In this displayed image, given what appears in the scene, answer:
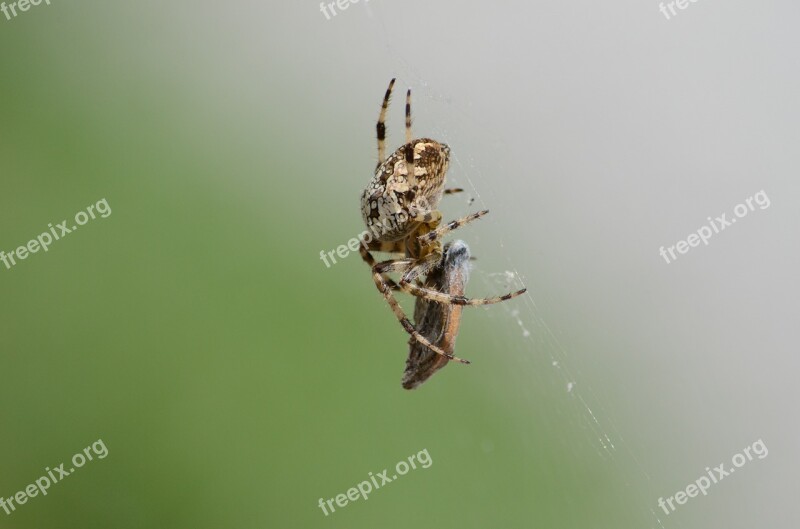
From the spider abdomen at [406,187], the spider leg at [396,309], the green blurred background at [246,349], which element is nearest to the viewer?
the spider abdomen at [406,187]

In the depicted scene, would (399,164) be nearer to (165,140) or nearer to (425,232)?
(425,232)

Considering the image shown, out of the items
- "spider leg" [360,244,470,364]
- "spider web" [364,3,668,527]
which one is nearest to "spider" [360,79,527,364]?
"spider leg" [360,244,470,364]

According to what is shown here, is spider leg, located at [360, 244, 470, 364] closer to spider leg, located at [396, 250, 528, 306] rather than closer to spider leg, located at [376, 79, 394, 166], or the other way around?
spider leg, located at [396, 250, 528, 306]

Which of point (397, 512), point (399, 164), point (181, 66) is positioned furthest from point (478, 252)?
point (181, 66)

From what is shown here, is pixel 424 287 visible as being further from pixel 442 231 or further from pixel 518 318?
pixel 518 318

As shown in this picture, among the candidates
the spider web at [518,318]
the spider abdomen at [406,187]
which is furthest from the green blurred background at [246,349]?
the spider abdomen at [406,187]

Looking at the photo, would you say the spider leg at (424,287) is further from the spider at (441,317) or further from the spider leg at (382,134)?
the spider leg at (382,134)
